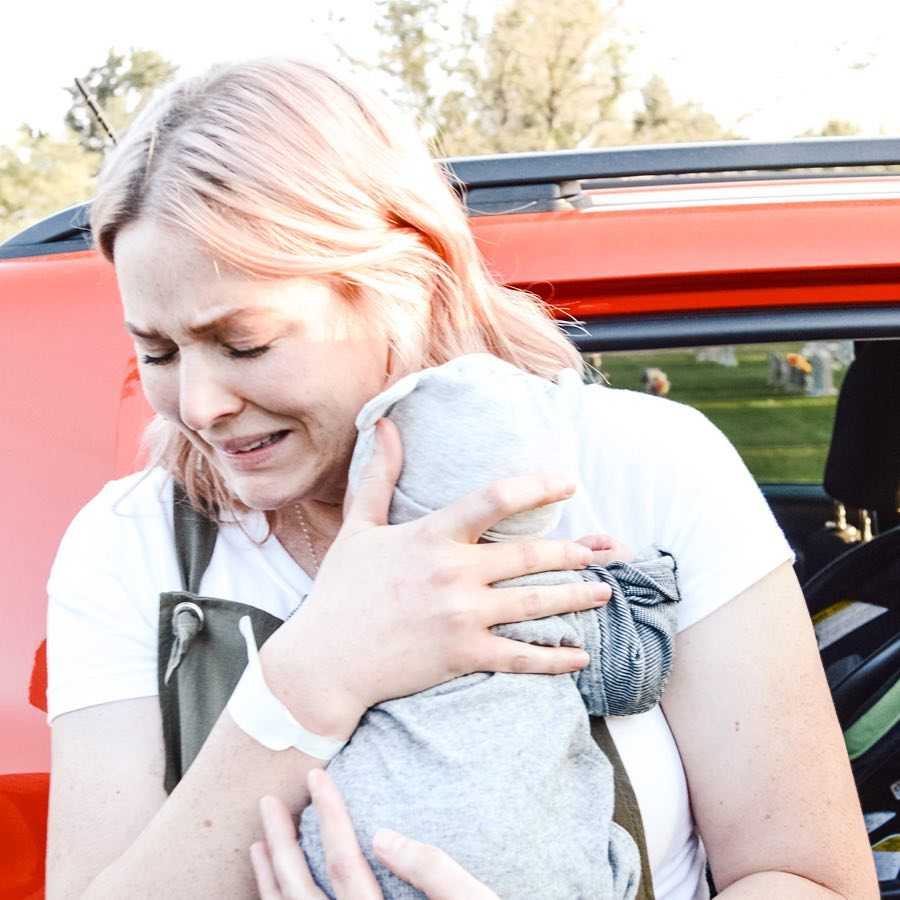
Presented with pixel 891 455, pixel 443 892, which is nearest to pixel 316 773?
pixel 443 892

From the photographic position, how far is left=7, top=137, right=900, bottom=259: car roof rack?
6.01 ft

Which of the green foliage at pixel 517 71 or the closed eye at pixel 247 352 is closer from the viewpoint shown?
the closed eye at pixel 247 352

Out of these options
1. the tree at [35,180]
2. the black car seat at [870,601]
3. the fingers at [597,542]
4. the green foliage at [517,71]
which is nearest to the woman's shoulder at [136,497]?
the fingers at [597,542]

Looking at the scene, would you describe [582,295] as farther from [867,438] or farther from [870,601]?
[867,438]

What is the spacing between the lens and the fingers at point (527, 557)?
49.5 inches

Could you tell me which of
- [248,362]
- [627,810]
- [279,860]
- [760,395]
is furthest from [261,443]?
[760,395]

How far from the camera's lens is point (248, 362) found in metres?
1.38

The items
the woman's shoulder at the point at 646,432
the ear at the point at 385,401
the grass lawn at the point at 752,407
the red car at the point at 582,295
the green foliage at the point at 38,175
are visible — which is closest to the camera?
the ear at the point at 385,401

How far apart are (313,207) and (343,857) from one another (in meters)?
0.71

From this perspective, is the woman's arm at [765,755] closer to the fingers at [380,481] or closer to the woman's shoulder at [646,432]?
the woman's shoulder at [646,432]

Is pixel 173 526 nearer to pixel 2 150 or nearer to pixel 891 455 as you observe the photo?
pixel 891 455

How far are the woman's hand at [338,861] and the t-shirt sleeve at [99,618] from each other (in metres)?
0.27

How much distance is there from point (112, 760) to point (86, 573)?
0.74 feet

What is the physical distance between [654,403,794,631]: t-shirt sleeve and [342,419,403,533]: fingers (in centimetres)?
32
